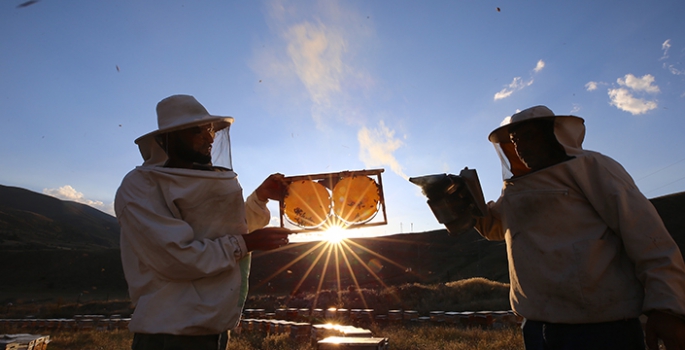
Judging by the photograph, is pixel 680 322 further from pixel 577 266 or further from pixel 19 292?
pixel 19 292

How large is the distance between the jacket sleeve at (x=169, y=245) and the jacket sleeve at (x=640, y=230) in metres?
2.62

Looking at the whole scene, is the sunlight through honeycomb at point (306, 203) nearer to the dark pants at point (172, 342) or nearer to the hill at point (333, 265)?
the dark pants at point (172, 342)

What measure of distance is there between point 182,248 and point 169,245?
8 cm

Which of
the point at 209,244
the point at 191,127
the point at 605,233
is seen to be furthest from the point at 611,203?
the point at 191,127

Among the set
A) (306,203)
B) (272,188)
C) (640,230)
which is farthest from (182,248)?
(640,230)

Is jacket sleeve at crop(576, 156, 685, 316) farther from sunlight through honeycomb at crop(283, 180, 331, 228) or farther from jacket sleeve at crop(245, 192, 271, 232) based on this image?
jacket sleeve at crop(245, 192, 271, 232)

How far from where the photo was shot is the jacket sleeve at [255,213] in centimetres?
372

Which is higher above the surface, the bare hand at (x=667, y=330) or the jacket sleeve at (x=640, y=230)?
the jacket sleeve at (x=640, y=230)

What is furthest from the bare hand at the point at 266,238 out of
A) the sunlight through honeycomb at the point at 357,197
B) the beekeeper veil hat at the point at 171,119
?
the sunlight through honeycomb at the point at 357,197

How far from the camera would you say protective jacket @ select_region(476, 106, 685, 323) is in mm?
2715

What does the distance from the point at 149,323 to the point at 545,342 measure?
8.91 feet

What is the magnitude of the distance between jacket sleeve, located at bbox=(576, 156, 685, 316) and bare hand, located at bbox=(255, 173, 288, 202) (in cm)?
253

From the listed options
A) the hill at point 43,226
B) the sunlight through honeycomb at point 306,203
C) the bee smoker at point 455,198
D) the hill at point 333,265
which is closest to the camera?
the bee smoker at point 455,198

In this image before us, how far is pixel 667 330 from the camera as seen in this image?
2.58m
